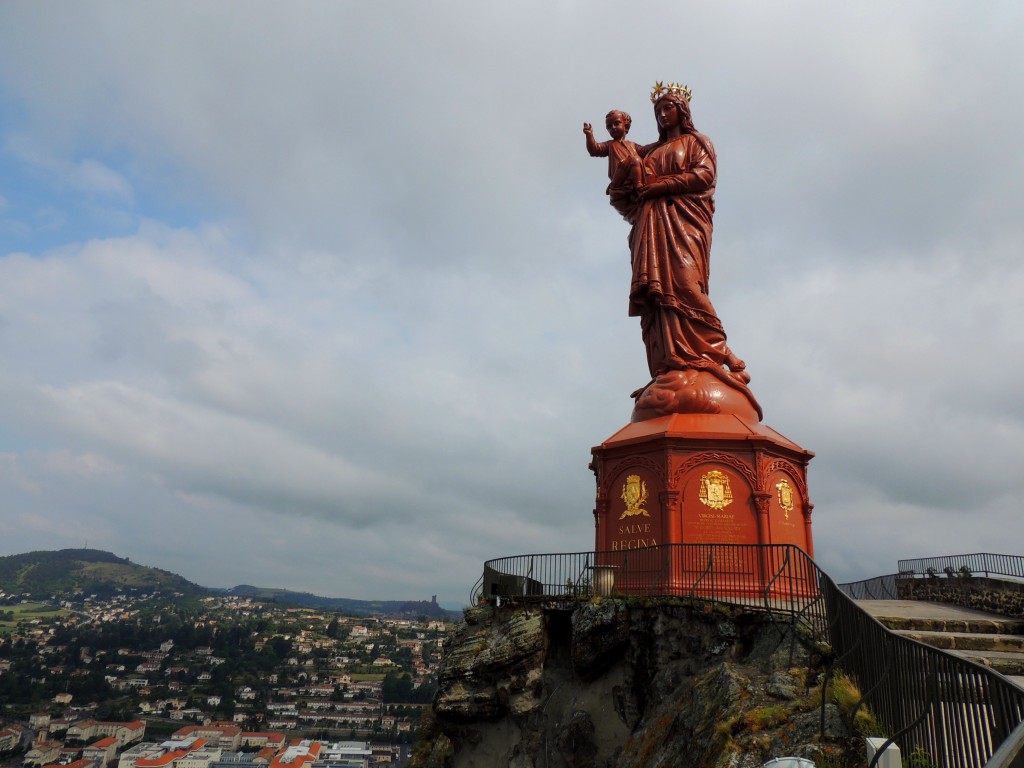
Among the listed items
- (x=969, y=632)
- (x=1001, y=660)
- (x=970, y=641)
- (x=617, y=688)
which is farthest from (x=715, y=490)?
(x=1001, y=660)

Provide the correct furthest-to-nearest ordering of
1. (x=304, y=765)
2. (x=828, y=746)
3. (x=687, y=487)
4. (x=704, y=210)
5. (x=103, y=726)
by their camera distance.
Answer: (x=103, y=726) → (x=304, y=765) → (x=704, y=210) → (x=687, y=487) → (x=828, y=746)

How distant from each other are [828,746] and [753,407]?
12363mm

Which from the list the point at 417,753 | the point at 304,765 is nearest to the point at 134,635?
the point at 304,765

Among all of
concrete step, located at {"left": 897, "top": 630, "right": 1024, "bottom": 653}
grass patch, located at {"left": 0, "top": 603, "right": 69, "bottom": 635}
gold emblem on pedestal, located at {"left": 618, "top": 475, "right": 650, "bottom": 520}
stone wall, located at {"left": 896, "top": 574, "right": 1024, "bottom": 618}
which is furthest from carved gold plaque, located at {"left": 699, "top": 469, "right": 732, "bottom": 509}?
grass patch, located at {"left": 0, "top": 603, "right": 69, "bottom": 635}

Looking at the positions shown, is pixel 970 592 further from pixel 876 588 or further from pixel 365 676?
pixel 365 676

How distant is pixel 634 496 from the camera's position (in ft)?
56.1

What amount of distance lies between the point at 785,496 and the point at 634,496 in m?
3.67

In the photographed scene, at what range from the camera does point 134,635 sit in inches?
5103

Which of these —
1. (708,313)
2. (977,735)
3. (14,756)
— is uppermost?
(708,313)

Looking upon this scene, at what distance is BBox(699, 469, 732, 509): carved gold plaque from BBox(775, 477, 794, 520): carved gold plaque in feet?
4.60

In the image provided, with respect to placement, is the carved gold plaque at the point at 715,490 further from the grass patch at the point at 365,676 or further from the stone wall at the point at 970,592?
the grass patch at the point at 365,676

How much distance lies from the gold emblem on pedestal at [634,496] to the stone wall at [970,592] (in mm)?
7063

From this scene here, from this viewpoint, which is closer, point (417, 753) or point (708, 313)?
point (417, 753)

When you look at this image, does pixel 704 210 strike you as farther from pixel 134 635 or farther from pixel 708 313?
pixel 134 635
